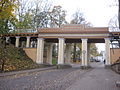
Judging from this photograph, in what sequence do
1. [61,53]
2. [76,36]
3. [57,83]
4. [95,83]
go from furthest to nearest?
[61,53], [76,36], [95,83], [57,83]

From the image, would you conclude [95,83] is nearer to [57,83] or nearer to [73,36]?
[57,83]

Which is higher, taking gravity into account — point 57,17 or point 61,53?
point 57,17

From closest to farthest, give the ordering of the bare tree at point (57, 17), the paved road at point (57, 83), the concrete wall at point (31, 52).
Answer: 1. the paved road at point (57, 83)
2. the concrete wall at point (31, 52)
3. the bare tree at point (57, 17)

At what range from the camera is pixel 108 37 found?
86.6 ft

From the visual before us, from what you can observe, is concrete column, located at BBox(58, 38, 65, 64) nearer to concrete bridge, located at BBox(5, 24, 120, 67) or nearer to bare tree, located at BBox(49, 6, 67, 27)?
concrete bridge, located at BBox(5, 24, 120, 67)

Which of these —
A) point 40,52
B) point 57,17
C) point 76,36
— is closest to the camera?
point 76,36

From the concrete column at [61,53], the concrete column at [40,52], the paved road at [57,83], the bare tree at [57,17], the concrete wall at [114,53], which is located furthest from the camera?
the bare tree at [57,17]

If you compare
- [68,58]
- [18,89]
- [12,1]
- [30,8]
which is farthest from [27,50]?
[18,89]

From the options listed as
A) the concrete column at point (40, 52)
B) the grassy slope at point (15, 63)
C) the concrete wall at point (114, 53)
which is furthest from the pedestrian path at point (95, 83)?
the concrete column at point (40, 52)

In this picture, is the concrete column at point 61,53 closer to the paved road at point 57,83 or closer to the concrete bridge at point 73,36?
the concrete bridge at point 73,36

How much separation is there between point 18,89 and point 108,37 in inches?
875

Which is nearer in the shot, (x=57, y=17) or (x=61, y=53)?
(x=61, y=53)

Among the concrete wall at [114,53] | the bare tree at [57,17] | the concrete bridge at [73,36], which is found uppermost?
the bare tree at [57,17]

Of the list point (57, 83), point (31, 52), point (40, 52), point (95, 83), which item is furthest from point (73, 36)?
point (57, 83)
